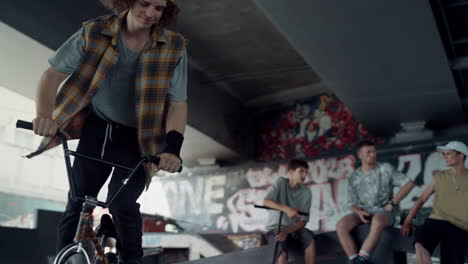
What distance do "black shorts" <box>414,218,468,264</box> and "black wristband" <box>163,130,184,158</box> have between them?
130 inches

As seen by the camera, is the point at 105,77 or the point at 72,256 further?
the point at 105,77

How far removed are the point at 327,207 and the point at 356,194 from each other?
443 centimetres

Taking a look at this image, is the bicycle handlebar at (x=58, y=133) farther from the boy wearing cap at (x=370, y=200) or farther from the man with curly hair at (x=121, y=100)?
the boy wearing cap at (x=370, y=200)

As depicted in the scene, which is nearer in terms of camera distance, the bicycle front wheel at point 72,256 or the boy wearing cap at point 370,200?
the bicycle front wheel at point 72,256

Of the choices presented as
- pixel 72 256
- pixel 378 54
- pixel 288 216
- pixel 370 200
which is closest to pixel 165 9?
pixel 72 256

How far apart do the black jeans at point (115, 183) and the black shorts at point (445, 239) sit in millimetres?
3324

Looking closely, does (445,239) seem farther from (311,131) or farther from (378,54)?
(311,131)

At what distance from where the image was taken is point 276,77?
35.4 feet

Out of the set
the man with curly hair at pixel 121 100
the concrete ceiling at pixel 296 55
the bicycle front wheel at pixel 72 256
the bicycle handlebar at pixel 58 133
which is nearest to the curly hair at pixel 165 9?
the man with curly hair at pixel 121 100

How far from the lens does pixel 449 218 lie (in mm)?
4820

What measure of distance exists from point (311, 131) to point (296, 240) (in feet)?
19.5

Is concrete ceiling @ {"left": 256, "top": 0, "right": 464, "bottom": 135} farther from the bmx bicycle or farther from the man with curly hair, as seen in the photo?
the bmx bicycle

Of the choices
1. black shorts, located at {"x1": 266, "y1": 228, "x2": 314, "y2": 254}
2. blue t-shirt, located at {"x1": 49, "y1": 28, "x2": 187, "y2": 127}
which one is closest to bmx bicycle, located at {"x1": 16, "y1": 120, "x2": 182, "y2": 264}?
blue t-shirt, located at {"x1": 49, "y1": 28, "x2": 187, "y2": 127}

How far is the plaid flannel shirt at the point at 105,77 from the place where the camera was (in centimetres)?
238
